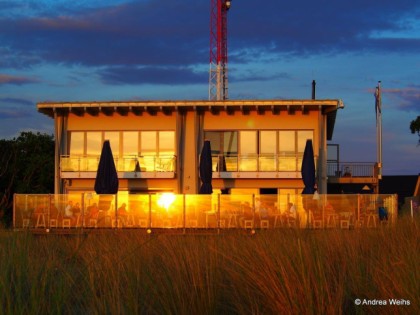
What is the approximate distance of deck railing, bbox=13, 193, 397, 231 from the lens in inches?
861

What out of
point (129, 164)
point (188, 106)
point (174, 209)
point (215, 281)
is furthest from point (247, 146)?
point (215, 281)

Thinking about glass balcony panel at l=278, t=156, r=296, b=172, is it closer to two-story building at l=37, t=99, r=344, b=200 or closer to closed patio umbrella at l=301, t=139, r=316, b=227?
two-story building at l=37, t=99, r=344, b=200

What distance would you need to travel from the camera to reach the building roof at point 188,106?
3288 cm

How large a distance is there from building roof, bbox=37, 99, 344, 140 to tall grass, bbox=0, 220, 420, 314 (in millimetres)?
23392

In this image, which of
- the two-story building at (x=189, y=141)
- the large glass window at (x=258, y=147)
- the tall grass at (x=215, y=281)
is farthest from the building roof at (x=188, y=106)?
the tall grass at (x=215, y=281)

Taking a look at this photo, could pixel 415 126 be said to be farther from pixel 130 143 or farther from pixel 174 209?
pixel 174 209

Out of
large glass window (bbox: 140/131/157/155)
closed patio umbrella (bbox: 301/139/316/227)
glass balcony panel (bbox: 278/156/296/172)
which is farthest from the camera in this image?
large glass window (bbox: 140/131/157/155)

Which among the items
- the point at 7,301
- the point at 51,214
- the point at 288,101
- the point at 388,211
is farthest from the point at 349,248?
the point at 288,101

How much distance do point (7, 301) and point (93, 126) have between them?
2838cm

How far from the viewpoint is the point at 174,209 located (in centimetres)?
2239

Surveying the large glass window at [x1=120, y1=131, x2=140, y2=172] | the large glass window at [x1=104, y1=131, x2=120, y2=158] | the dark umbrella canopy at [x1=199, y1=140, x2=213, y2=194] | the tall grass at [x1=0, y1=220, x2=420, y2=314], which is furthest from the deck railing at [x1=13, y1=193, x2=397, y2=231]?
the tall grass at [x1=0, y1=220, x2=420, y2=314]

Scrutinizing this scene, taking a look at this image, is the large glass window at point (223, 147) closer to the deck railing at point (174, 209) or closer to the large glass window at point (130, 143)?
the large glass window at point (130, 143)

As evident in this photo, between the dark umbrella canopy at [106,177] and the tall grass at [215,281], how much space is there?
18252mm

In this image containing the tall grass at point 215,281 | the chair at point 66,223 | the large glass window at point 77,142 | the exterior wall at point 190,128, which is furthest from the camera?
the large glass window at point 77,142
